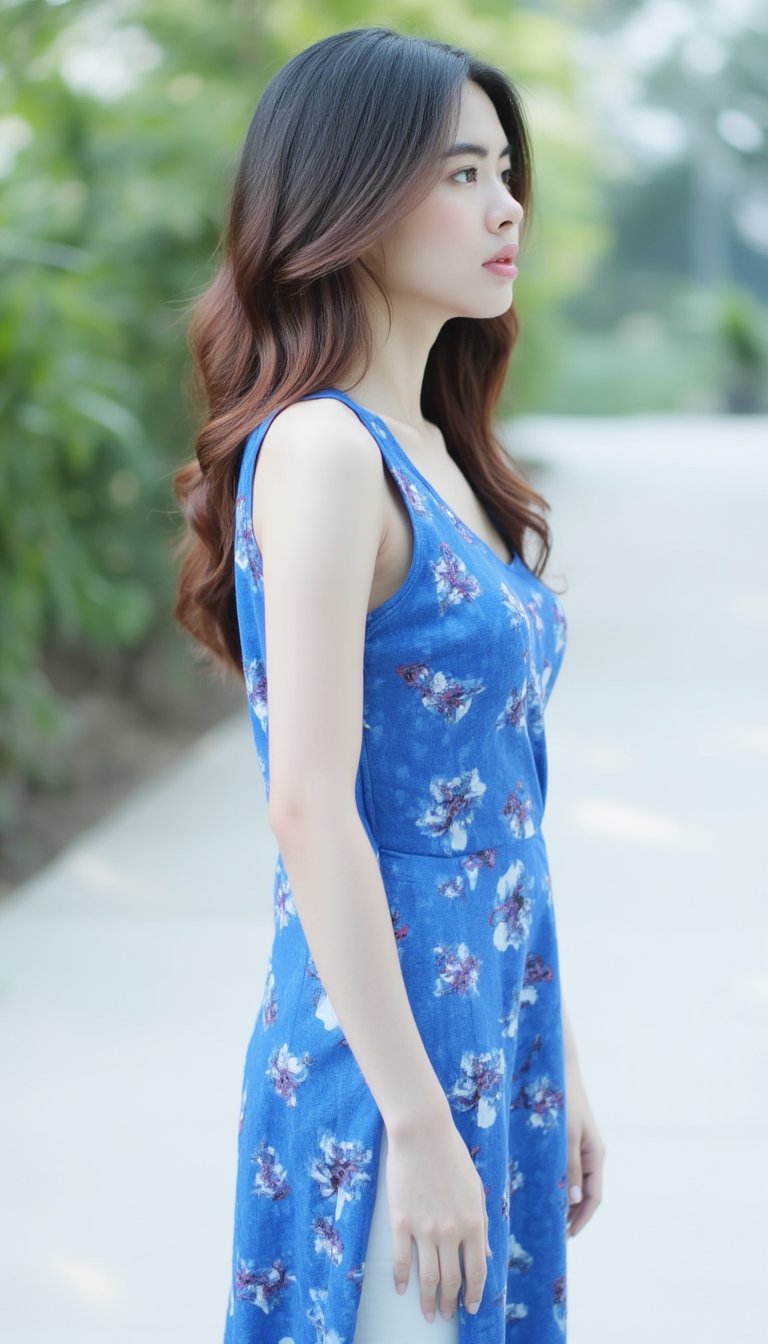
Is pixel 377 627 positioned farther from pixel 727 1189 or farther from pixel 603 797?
pixel 603 797

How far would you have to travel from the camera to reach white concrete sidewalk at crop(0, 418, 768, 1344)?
8.02ft

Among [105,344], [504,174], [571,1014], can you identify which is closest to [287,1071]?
[504,174]

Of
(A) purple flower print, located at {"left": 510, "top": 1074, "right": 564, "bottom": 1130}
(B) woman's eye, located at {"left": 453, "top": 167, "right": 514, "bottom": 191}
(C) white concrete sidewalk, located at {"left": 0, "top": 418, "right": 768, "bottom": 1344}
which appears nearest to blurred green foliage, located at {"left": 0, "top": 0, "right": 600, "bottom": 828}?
(C) white concrete sidewalk, located at {"left": 0, "top": 418, "right": 768, "bottom": 1344}

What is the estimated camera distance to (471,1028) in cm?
123

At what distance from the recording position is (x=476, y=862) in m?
1.26

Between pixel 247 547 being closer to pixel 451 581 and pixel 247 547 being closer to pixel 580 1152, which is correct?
pixel 451 581

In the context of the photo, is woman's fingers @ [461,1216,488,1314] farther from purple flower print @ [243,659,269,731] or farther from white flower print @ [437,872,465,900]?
purple flower print @ [243,659,269,731]

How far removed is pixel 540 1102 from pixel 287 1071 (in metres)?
0.32

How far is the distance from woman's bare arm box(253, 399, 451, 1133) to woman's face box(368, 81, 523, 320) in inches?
9.5

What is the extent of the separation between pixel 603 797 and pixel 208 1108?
222 cm

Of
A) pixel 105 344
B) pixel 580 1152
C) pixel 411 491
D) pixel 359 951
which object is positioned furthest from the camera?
pixel 105 344

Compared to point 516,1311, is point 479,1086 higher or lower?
higher

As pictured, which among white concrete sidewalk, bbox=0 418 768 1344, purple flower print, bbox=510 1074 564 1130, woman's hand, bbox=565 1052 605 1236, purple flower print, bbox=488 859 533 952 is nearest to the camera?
purple flower print, bbox=488 859 533 952

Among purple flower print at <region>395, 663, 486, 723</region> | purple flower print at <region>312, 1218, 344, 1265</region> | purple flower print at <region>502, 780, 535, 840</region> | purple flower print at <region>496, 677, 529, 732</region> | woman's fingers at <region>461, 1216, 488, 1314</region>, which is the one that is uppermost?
purple flower print at <region>496, 677, 529, 732</region>
